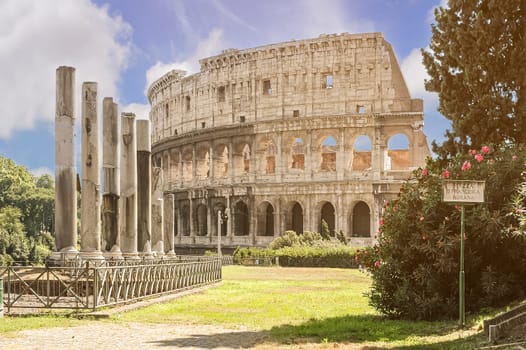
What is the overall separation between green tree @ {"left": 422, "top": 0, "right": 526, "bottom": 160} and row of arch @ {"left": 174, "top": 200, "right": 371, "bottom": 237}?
36.1 meters

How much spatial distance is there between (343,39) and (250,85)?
8.56 m

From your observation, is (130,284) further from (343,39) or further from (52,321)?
(343,39)

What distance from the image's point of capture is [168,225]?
33781mm

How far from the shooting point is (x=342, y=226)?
53469 millimetres

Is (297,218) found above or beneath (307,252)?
above

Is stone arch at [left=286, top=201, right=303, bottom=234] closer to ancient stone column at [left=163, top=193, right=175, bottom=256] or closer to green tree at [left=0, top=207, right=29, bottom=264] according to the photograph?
green tree at [left=0, top=207, right=29, bottom=264]

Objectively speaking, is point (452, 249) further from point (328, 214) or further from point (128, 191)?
Result: point (328, 214)

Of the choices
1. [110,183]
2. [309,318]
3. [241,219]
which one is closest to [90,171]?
[110,183]

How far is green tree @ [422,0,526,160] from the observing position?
54.8 ft

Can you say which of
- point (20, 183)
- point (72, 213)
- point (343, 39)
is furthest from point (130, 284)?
point (20, 183)

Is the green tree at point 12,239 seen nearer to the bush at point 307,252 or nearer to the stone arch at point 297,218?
the bush at point 307,252

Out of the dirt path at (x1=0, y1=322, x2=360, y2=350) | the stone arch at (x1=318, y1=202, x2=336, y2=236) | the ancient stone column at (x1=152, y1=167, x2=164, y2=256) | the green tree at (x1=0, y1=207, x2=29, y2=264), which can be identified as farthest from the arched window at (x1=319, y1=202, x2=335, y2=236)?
the dirt path at (x1=0, y1=322, x2=360, y2=350)

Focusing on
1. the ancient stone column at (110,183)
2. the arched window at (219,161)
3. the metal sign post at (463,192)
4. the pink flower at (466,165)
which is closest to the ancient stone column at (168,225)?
the ancient stone column at (110,183)

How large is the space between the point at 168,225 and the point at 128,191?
33.2 ft
